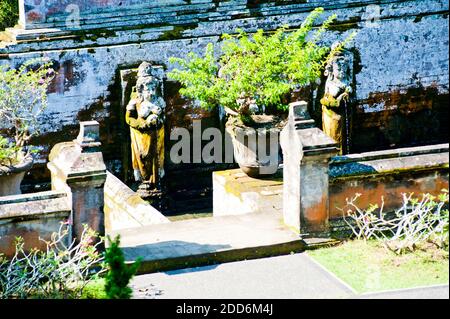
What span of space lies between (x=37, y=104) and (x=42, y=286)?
5.80 m

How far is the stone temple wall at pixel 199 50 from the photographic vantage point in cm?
1628

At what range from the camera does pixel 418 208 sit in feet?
38.2

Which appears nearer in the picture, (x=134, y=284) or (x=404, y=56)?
(x=134, y=284)

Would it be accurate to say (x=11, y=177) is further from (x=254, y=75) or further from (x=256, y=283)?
(x=256, y=283)

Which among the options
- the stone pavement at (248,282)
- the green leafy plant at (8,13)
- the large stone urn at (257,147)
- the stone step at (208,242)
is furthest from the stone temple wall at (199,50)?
the stone pavement at (248,282)

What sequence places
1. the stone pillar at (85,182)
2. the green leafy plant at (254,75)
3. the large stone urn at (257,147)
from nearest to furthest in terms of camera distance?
1. the stone pillar at (85,182)
2. the large stone urn at (257,147)
3. the green leafy plant at (254,75)

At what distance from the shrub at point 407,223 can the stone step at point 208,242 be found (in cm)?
72

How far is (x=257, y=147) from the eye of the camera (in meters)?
13.3

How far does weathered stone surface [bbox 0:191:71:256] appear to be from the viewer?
10.8 meters

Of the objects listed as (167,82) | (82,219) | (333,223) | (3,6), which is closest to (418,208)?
(333,223)

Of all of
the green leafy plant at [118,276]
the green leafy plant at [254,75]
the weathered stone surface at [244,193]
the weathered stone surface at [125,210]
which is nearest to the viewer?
the green leafy plant at [118,276]

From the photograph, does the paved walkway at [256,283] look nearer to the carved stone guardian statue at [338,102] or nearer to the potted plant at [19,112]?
the potted plant at [19,112]

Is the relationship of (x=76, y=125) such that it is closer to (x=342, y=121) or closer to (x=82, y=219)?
(x=342, y=121)

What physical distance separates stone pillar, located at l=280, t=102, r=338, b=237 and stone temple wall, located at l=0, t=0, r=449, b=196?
527cm
